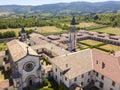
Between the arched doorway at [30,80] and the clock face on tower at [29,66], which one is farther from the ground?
the clock face on tower at [29,66]

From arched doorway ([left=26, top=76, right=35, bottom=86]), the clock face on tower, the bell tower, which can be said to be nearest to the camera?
the clock face on tower

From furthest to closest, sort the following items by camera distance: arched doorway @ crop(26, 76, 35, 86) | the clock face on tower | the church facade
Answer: arched doorway @ crop(26, 76, 35, 86), the clock face on tower, the church facade

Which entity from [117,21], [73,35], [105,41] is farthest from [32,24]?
[73,35]

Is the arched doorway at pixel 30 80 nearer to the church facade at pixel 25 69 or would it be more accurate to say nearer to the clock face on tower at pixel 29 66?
the church facade at pixel 25 69

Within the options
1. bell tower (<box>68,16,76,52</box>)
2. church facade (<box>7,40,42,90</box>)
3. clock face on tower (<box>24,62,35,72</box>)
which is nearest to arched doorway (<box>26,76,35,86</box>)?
church facade (<box>7,40,42,90</box>)

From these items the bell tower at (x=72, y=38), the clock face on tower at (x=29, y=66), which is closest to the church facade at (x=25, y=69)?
the clock face on tower at (x=29, y=66)

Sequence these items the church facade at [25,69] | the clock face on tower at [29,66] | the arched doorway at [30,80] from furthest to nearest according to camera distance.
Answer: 1. the arched doorway at [30,80]
2. the clock face on tower at [29,66]
3. the church facade at [25,69]

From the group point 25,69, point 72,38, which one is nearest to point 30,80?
point 25,69

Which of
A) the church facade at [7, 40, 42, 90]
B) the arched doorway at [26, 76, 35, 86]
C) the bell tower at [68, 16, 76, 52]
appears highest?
the bell tower at [68, 16, 76, 52]

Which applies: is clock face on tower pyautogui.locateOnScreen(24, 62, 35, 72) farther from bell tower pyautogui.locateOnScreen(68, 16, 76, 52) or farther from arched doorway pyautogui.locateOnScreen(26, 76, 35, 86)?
bell tower pyautogui.locateOnScreen(68, 16, 76, 52)

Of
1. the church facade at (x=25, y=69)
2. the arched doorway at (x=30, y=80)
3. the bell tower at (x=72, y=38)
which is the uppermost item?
the bell tower at (x=72, y=38)

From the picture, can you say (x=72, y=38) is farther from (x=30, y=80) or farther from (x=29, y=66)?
(x=30, y=80)

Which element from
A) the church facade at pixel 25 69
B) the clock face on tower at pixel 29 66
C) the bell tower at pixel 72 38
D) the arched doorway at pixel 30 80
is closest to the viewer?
the church facade at pixel 25 69
